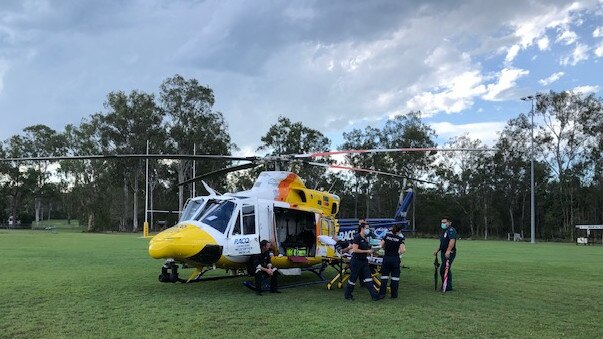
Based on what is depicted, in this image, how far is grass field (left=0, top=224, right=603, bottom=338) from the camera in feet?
23.6

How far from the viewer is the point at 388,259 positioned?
34.1ft

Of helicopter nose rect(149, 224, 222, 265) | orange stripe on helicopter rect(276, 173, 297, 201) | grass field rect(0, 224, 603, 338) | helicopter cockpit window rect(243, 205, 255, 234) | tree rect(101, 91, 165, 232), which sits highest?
tree rect(101, 91, 165, 232)

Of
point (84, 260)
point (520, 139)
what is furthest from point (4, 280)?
point (520, 139)

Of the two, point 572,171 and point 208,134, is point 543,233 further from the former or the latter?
point 208,134

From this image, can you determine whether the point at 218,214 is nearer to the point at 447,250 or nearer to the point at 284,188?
the point at 284,188

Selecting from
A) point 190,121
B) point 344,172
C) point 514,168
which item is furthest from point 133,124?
point 514,168

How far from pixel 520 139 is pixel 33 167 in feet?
228

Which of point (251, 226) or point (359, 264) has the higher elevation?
point (251, 226)

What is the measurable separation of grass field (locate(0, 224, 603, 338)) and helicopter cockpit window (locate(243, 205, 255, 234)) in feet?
4.54

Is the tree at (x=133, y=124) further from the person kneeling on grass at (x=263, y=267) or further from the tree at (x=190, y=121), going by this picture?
the person kneeling on grass at (x=263, y=267)

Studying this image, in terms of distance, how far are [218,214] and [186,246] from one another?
1.18m

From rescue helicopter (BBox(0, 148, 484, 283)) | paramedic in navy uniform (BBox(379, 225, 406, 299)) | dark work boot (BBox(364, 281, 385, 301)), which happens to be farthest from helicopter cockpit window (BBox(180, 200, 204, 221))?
paramedic in navy uniform (BBox(379, 225, 406, 299))

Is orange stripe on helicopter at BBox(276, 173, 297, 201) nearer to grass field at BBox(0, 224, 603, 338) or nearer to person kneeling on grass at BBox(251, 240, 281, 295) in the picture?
person kneeling on grass at BBox(251, 240, 281, 295)

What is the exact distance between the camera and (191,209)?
10.9m
